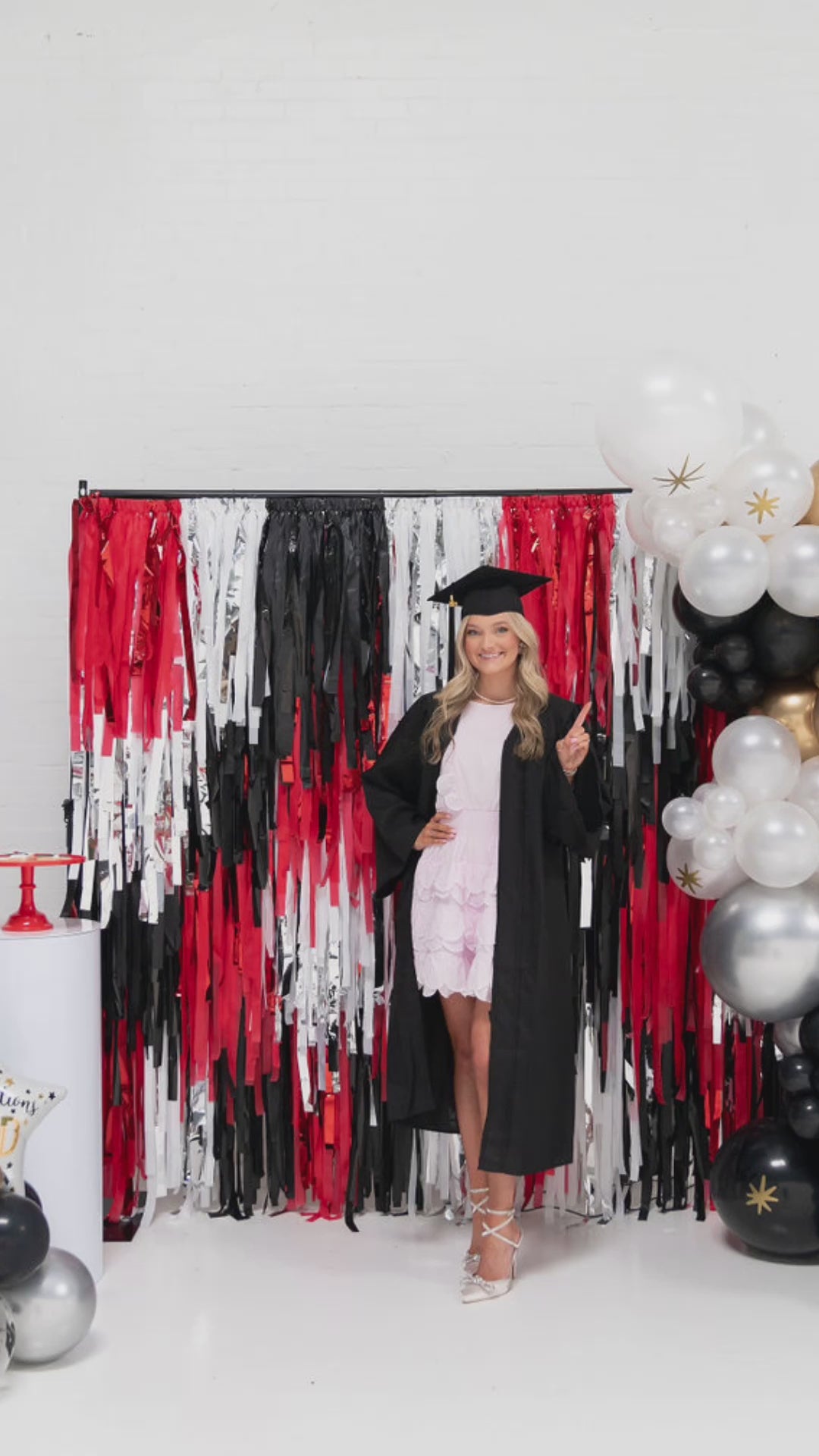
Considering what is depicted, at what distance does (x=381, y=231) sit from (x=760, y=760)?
79.3 inches

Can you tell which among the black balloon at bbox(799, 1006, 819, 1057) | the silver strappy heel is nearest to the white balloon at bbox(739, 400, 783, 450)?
the black balloon at bbox(799, 1006, 819, 1057)

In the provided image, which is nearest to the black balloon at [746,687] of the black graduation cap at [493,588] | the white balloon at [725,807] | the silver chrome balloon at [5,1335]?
the white balloon at [725,807]

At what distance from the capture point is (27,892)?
10.6 feet

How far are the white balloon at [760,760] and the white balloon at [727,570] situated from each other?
278 millimetres

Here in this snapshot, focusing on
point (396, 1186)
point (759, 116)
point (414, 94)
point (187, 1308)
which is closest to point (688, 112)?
point (759, 116)

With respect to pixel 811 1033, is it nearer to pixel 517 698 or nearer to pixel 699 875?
pixel 699 875

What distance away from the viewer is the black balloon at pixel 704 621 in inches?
129

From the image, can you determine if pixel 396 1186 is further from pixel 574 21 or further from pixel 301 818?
pixel 574 21

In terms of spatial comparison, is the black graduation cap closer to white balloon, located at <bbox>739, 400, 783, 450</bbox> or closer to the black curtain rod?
the black curtain rod

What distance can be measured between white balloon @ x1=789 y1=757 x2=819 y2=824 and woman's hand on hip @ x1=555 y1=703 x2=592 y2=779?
0.50 meters

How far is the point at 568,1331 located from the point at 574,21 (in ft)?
11.7

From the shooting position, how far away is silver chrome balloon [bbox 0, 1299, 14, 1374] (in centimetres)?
256

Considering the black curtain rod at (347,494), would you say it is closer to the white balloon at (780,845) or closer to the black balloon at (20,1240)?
the white balloon at (780,845)

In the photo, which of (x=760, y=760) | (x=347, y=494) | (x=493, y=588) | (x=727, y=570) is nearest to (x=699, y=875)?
(x=760, y=760)
